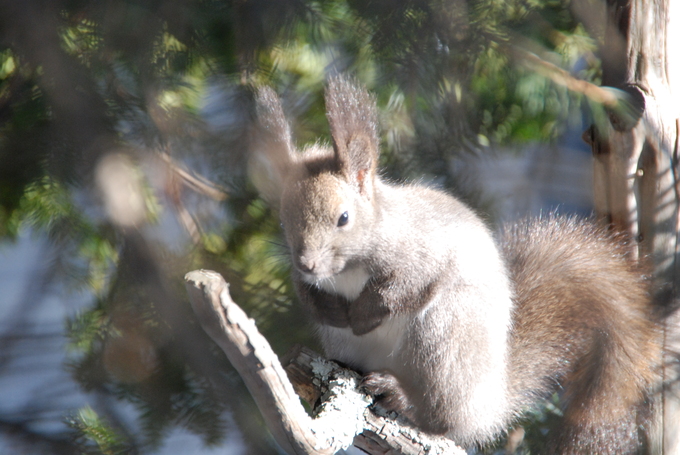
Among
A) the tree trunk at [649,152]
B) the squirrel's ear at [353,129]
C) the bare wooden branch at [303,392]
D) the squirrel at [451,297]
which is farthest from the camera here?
the tree trunk at [649,152]

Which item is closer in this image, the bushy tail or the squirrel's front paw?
the squirrel's front paw

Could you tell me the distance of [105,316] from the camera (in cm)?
106

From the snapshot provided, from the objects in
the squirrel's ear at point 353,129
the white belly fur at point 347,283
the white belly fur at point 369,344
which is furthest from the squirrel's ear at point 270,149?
the white belly fur at point 369,344

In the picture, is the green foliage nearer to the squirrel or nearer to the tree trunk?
the squirrel

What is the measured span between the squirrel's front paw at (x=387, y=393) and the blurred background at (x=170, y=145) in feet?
0.87

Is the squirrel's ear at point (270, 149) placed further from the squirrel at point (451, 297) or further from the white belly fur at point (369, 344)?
the white belly fur at point (369, 344)

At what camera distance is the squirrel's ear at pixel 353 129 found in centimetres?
98

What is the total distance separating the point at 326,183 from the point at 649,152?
0.84 meters

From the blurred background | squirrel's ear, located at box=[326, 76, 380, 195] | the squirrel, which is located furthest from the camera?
the squirrel

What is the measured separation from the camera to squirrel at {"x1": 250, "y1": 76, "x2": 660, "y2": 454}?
1098 millimetres

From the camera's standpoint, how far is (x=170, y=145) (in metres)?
0.92

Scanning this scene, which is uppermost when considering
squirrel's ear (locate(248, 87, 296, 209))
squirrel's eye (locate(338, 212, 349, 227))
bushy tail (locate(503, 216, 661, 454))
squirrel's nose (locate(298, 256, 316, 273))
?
squirrel's ear (locate(248, 87, 296, 209))

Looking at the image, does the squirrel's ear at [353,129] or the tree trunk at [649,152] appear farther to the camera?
the tree trunk at [649,152]

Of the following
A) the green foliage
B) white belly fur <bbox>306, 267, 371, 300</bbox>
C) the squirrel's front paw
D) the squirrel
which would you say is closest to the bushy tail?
the squirrel
